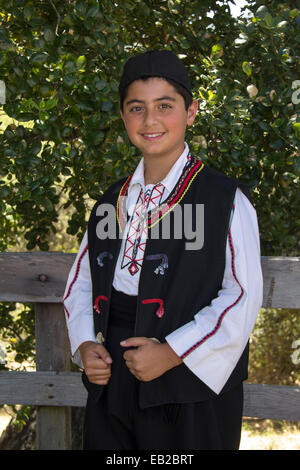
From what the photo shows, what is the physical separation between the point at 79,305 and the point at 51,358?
84cm

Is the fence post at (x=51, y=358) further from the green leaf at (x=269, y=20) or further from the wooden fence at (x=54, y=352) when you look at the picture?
the green leaf at (x=269, y=20)

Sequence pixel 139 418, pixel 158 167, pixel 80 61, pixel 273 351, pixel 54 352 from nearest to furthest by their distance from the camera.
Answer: pixel 139 418 → pixel 158 167 → pixel 80 61 → pixel 54 352 → pixel 273 351

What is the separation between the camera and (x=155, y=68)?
1.75 m

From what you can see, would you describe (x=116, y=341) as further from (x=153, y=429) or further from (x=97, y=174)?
(x=97, y=174)

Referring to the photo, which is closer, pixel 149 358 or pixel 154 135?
pixel 149 358

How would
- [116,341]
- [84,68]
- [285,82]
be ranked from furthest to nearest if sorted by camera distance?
[285,82]
[84,68]
[116,341]

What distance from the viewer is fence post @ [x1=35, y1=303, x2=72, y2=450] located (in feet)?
8.68

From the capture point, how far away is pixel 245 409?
257cm

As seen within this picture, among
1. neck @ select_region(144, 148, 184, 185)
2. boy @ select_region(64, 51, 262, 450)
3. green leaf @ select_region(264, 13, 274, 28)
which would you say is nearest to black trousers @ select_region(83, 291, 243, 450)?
boy @ select_region(64, 51, 262, 450)

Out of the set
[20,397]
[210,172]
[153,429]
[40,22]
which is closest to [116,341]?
[153,429]

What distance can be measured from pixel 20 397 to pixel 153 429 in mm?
1194

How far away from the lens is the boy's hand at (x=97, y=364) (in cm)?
176

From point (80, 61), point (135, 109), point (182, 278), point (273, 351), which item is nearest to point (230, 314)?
point (182, 278)

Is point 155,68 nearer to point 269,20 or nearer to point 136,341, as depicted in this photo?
point 269,20
